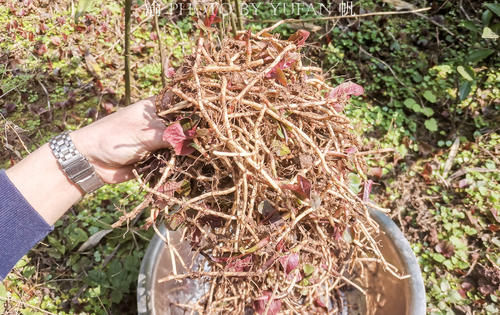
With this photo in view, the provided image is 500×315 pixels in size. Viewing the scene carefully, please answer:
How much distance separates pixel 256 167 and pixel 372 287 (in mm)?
744

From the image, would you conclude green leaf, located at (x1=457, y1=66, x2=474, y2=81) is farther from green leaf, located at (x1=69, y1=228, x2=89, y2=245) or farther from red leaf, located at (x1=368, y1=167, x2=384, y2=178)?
green leaf, located at (x1=69, y1=228, x2=89, y2=245)

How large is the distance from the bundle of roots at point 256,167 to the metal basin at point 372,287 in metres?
0.25

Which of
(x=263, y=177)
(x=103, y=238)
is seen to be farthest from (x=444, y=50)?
(x=103, y=238)

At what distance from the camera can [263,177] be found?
860 mm

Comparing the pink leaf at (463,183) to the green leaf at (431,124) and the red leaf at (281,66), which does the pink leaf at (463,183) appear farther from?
the red leaf at (281,66)

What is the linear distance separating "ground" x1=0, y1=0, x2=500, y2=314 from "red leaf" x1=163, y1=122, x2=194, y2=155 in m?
0.70

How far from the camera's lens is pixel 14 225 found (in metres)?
1.09

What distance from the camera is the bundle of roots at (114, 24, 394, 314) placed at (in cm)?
86

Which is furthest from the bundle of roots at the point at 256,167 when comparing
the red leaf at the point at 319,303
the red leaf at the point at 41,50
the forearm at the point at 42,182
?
the red leaf at the point at 41,50

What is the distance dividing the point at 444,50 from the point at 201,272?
2.39 meters

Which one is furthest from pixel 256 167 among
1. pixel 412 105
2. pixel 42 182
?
pixel 412 105

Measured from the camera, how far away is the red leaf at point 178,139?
0.85 m

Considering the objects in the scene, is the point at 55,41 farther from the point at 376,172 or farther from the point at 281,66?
the point at 376,172

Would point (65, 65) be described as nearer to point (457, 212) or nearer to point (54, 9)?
point (54, 9)
